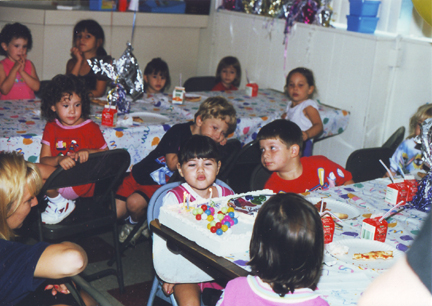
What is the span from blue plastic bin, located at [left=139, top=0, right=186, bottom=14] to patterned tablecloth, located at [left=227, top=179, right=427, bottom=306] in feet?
12.5

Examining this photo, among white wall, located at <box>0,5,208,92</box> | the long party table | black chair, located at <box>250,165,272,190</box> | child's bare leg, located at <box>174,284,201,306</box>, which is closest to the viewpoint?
the long party table

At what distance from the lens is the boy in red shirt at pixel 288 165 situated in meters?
2.55

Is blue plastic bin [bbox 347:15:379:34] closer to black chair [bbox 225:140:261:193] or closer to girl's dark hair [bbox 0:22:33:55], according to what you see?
black chair [bbox 225:140:261:193]

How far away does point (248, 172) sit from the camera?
10.3ft

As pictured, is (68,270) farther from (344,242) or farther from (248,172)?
(248,172)

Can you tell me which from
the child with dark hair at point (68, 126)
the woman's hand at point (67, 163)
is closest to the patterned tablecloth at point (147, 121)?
the child with dark hair at point (68, 126)

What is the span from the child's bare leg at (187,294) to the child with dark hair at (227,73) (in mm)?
2930

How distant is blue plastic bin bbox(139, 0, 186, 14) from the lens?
18.2 ft

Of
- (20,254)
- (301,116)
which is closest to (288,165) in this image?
(301,116)

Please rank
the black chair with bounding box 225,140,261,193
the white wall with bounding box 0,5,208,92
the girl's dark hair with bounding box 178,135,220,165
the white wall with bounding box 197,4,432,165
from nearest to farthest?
the girl's dark hair with bounding box 178,135,220,165
the black chair with bounding box 225,140,261,193
the white wall with bounding box 197,4,432,165
the white wall with bounding box 0,5,208,92

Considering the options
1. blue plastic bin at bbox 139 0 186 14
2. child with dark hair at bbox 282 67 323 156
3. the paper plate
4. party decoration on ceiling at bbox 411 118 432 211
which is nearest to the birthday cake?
party decoration on ceiling at bbox 411 118 432 211

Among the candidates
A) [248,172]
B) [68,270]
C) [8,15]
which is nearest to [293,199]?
[68,270]

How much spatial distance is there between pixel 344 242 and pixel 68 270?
0.96 m

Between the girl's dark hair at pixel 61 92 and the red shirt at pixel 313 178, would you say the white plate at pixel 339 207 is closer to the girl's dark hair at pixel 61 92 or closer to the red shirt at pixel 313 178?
the red shirt at pixel 313 178
